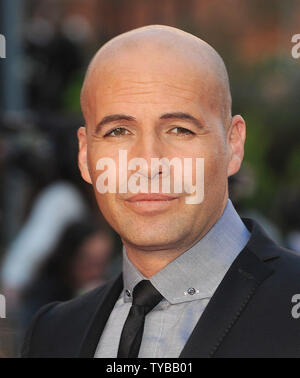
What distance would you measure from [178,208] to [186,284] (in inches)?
11.6

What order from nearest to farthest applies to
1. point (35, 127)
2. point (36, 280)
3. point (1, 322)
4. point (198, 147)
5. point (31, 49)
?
1. point (198, 147)
2. point (1, 322)
3. point (36, 280)
4. point (35, 127)
5. point (31, 49)

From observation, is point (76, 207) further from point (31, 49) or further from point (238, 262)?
point (238, 262)

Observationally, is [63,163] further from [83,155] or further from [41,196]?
[83,155]

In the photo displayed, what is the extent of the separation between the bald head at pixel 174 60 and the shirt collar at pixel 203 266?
1.12ft

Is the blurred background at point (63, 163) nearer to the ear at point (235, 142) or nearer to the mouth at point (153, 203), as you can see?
the mouth at point (153, 203)

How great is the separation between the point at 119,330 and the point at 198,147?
691mm

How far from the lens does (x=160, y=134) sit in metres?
2.27

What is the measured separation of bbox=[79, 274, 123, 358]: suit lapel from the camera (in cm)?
265

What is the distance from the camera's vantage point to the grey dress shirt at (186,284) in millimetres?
2449

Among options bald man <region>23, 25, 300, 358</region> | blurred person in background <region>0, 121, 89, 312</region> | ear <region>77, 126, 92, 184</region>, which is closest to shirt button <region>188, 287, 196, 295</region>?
bald man <region>23, 25, 300, 358</region>

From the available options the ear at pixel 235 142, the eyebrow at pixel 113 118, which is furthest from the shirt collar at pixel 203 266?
the eyebrow at pixel 113 118

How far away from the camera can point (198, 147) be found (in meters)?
2.29

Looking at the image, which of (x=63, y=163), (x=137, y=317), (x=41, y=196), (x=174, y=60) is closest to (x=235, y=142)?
(x=174, y=60)

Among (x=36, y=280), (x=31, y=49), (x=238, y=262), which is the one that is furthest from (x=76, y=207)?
(x=238, y=262)
